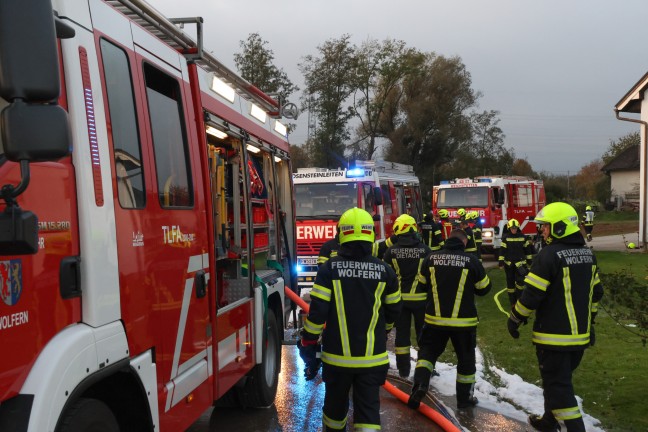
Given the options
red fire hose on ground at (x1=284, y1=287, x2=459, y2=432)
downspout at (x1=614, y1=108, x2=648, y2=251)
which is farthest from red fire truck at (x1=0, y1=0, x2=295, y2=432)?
downspout at (x1=614, y1=108, x2=648, y2=251)

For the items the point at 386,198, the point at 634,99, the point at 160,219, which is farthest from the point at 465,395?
the point at 634,99

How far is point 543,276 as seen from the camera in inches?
192

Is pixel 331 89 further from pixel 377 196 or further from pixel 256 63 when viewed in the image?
pixel 377 196

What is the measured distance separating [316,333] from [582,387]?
381 cm

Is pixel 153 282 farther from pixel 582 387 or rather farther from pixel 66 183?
pixel 582 387

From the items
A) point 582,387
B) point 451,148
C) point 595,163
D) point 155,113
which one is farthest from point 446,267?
point 595,163

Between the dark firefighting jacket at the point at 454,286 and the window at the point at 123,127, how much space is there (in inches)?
143

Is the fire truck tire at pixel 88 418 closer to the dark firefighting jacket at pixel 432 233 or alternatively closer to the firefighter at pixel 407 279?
the firefighter at pixel 407 279

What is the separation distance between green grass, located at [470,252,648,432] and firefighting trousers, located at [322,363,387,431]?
8.14 feet

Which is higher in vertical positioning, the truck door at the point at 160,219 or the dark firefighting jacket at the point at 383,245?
the truck door at the point at 160,219

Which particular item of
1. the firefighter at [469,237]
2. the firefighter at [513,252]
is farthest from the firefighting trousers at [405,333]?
the firefighter at [513,252]

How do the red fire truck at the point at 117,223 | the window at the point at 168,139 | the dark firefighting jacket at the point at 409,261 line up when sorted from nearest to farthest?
the red fire truck at the point at 117,223 < the window at the point at 168,139 < the dark firefighting jacket at the point at 409,261

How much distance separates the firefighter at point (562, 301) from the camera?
15.9 feet

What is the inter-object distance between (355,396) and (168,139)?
2.17m
